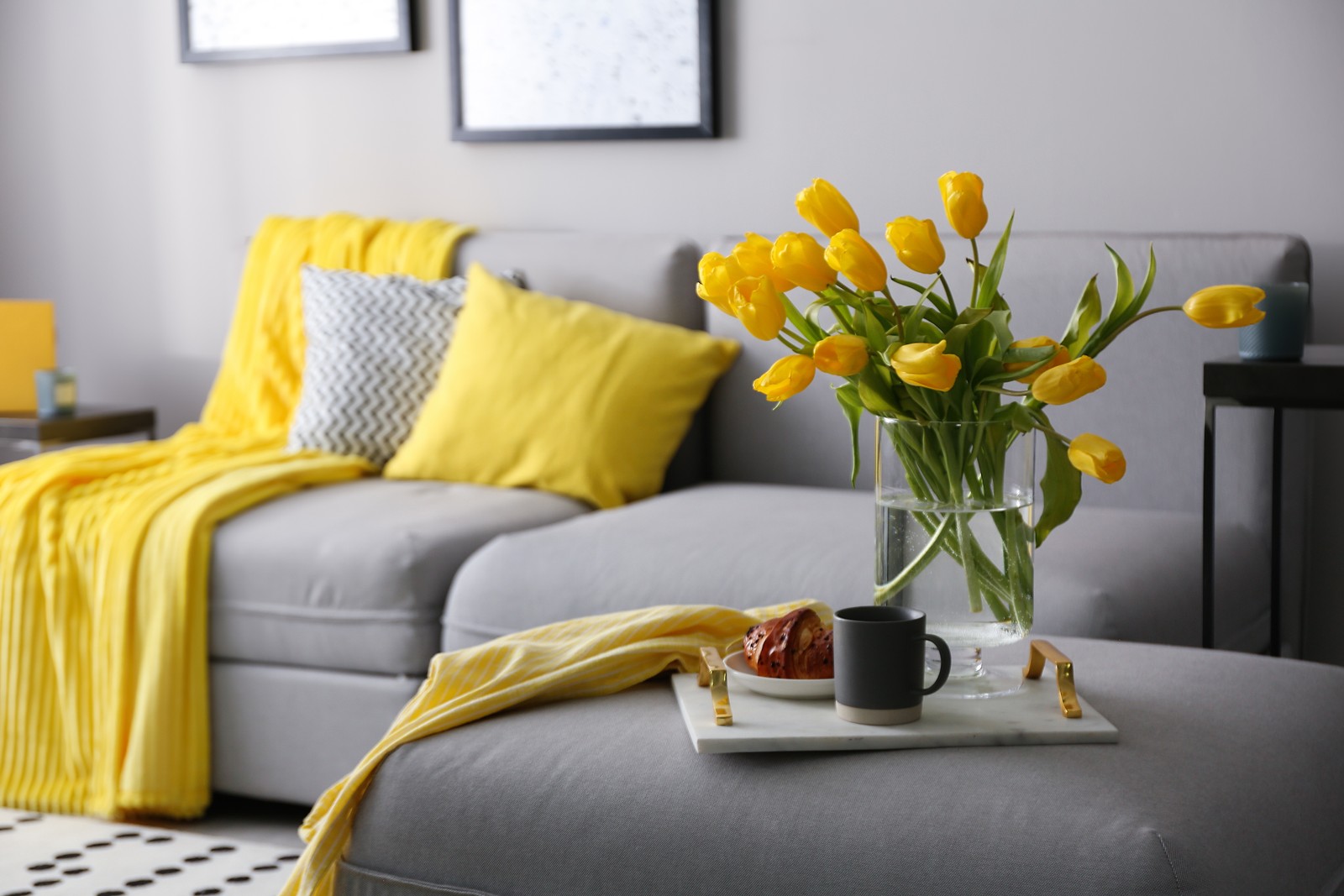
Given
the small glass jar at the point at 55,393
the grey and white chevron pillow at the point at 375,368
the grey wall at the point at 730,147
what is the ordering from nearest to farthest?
1. the grey wall at the point at 730,147
2. the grey and white chevron pillow at the point at 375,368
3. the small glass jar at the point at 55,393

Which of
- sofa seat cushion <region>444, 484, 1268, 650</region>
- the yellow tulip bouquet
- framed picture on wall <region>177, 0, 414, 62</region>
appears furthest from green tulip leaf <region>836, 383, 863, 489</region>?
framed picture on wall <region>177, 0, 414, 62</region>

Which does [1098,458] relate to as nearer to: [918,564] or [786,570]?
[918,564]

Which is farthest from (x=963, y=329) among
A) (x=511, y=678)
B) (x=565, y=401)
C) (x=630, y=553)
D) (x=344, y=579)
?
(x=565, y=401)

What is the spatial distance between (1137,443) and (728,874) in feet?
4.83

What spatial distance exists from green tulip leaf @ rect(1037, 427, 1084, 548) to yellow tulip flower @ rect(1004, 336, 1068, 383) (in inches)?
3.3

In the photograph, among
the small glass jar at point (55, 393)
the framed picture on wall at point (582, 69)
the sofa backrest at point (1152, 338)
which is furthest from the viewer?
the small glass jar at point (55, 393)

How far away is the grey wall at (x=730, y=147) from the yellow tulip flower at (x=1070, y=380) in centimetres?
163

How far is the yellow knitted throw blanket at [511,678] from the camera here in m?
1.40

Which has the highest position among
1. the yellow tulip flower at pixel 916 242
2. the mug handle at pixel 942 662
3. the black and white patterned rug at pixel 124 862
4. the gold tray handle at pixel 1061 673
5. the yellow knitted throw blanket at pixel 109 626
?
the yellow tulip flower at pixel 916 242

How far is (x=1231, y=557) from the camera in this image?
7.21ft

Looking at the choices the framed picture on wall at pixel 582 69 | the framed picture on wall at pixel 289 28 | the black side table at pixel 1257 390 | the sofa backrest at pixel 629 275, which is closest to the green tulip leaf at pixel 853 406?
the black side table at pixel 1257 390

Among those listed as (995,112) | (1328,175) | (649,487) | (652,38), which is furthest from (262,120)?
(1328,175)

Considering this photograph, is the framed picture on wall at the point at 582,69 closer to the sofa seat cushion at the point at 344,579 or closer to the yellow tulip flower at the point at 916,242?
the sofa seat cushion at the point at 344,579

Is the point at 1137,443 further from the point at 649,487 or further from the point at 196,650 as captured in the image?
the point at 196,650
